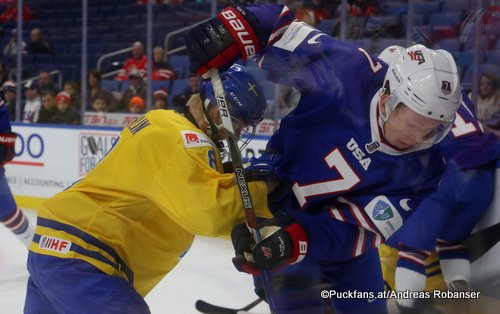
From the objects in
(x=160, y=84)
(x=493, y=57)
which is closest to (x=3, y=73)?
(x=160, y=84)

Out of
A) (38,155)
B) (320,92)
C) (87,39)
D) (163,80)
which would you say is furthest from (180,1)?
(320,92)

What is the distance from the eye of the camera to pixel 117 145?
1475 mm

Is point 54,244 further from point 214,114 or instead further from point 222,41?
point 222,41

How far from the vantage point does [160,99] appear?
353cm

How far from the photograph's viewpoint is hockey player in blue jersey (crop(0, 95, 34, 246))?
316 centimetres

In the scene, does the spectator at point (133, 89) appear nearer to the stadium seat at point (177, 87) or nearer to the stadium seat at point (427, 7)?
the stadium seat at point (177, 87)

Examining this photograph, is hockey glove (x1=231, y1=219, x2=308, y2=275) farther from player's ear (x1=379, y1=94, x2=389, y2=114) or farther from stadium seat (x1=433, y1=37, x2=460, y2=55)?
stadium seat (x1=433, y1=37, x2=460, y2=55)

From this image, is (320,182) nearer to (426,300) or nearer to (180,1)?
(426,300)

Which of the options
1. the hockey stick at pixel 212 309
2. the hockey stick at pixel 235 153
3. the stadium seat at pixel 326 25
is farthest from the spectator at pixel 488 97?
the hockey stick at pixel 212 309

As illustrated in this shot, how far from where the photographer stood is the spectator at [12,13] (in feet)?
16.6

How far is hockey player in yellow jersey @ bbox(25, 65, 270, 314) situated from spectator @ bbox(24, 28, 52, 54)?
3.78 meters

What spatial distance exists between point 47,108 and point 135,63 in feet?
3.31

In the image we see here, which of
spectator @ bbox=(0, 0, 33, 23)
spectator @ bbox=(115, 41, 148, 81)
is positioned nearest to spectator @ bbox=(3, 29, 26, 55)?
spectator @ bbox=(0, 0, 33, 23)

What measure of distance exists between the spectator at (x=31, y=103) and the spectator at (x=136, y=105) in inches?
47.6
